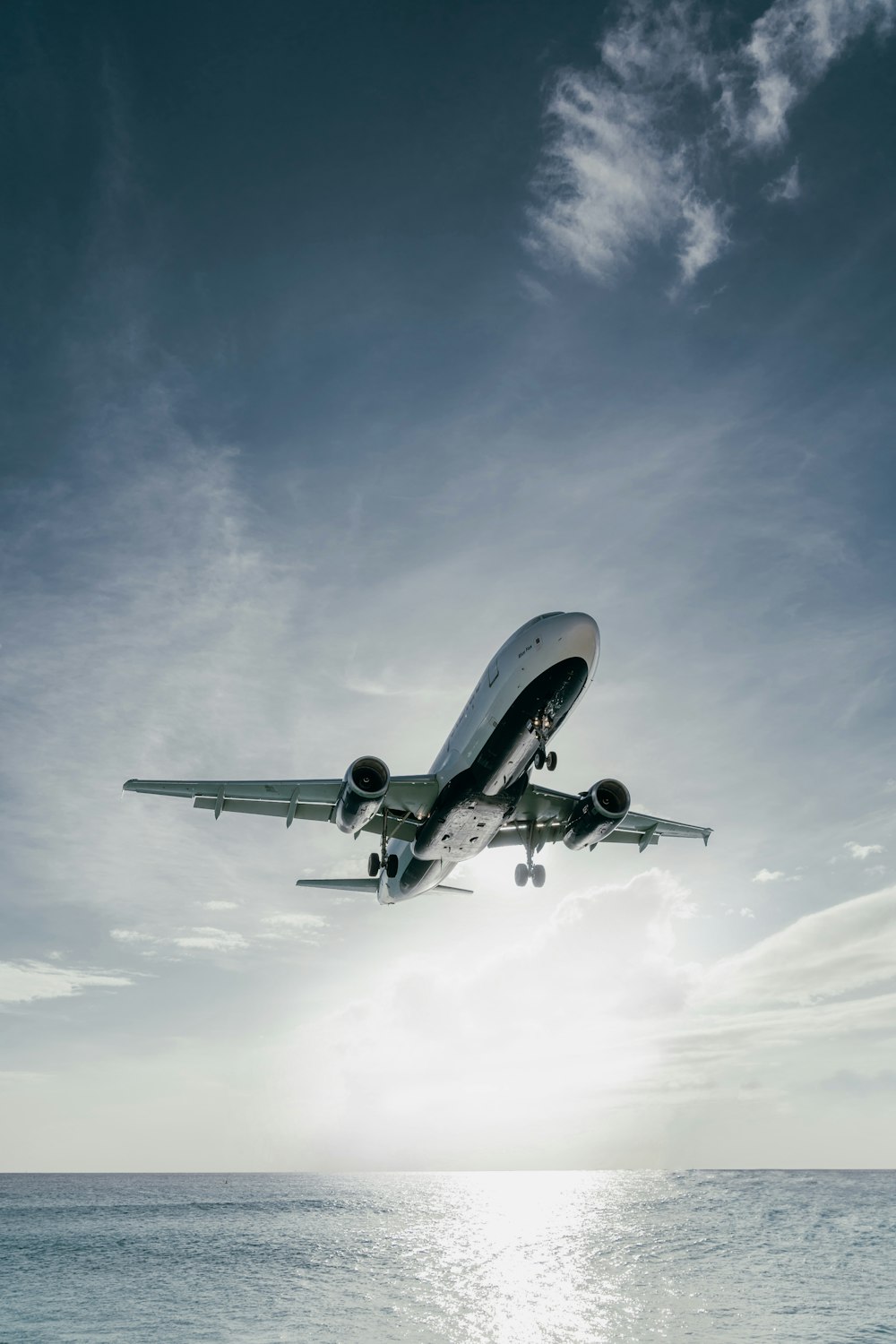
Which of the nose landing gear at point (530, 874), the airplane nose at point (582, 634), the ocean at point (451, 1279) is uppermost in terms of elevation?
the airplane nose at point (582, 634)

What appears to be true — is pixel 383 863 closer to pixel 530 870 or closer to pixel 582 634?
pixel 530 870

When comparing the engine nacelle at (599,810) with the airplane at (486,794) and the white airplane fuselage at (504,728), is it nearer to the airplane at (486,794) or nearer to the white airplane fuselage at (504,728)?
the airplane at (486,794)

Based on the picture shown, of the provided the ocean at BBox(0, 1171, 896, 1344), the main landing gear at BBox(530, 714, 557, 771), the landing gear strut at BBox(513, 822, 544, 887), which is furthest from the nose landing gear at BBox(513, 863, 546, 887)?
the ocean at BBox(0, 1171, 896, 1344)

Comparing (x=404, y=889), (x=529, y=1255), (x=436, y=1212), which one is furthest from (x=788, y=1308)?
(x=436, y=1212)

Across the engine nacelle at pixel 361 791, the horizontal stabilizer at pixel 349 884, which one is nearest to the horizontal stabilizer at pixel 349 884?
the horizontal stabilizer at pixel 349 884

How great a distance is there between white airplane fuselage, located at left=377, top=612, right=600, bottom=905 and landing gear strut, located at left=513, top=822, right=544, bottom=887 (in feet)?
10.4

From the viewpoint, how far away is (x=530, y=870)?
3238 centimetres

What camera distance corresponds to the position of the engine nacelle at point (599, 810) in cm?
2842

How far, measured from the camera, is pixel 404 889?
1331 inches

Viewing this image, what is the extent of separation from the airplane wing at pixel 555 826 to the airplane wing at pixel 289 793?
11.1 ft

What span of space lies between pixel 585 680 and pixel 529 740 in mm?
2454

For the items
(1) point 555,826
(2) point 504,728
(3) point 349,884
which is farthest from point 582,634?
(3) point 349,884

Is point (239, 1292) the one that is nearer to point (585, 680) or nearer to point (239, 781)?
point (239, 781)

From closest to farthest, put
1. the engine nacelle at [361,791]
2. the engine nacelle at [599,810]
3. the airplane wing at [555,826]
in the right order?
1. the engine nacelle at [361,791]
2. the engine nacelle at [599,810]
3. the airplane wing at [555,826]
